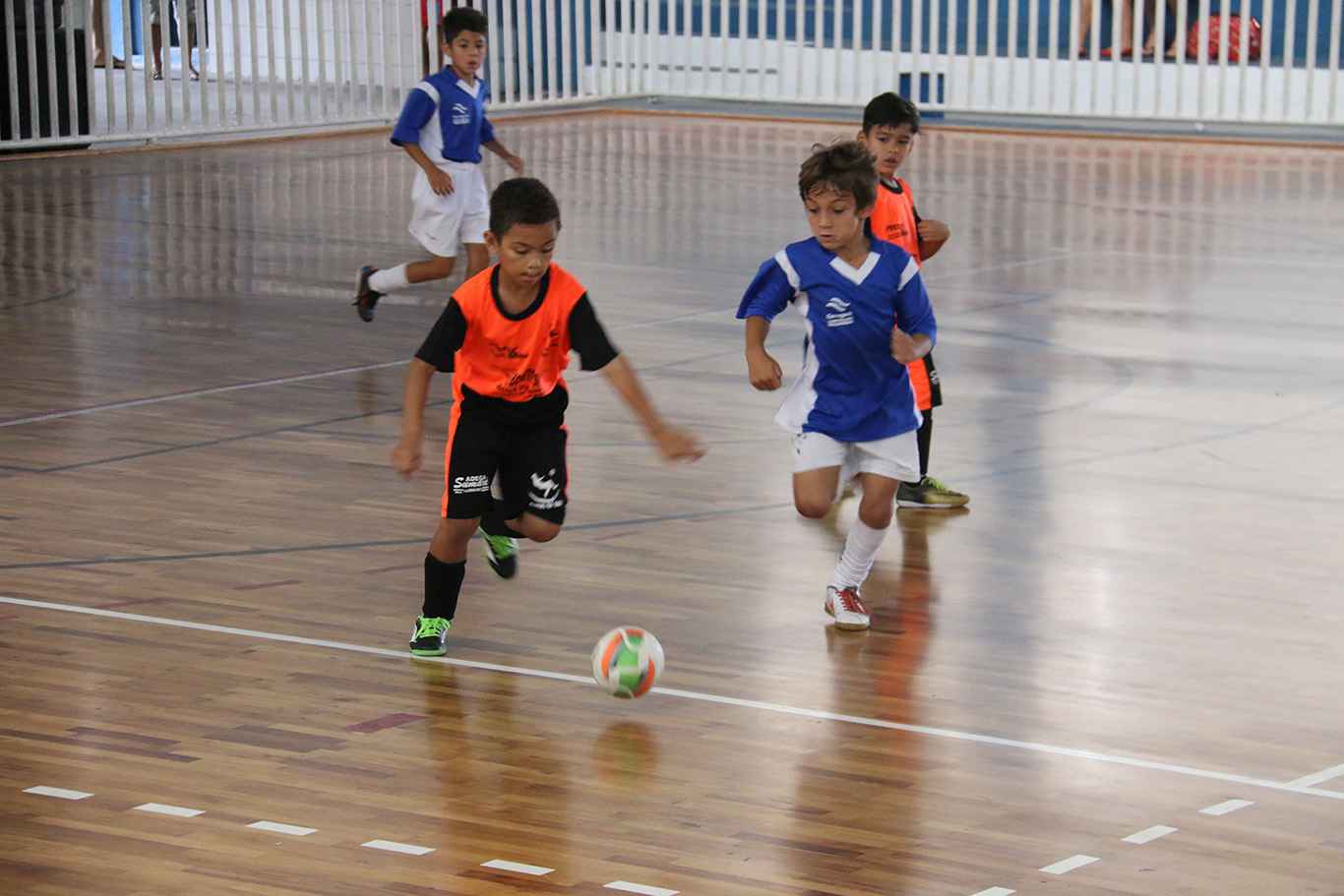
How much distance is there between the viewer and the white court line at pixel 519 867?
16.4 feet

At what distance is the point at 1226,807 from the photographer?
5430 mm

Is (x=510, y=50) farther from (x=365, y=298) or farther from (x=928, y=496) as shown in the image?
(x=928, y=496)

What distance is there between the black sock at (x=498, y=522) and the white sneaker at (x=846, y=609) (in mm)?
949

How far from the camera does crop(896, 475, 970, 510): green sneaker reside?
8664 millimetres

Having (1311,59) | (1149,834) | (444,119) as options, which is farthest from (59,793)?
(1311,59)

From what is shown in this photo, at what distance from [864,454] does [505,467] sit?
1.13m

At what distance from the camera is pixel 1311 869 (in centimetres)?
502

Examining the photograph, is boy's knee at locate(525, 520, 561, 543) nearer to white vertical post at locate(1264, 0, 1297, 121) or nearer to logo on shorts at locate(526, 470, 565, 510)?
logo on shorts at locate(526, 470, 565, 510)

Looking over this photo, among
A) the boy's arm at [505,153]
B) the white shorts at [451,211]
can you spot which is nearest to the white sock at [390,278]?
the white shorts at [451,211]

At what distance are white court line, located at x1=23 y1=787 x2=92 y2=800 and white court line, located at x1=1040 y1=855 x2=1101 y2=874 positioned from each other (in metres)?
2.21

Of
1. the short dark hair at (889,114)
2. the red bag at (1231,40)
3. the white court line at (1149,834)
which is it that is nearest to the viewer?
Answer: the white court line at (1149,834)

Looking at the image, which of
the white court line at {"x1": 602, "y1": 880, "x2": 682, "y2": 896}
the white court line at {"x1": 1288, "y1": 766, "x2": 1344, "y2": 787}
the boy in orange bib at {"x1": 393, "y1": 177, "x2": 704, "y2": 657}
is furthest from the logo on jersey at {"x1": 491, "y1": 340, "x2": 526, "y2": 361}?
the white court line at {"x1": 1288, "y1": 766, "x2": 1344, "y2": 787}

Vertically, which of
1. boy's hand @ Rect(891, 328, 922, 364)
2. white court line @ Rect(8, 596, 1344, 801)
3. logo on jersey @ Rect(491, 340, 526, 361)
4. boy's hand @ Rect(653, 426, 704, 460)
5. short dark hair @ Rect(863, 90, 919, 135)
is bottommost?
white court line @ Rect(8, 596, 1344, 801)

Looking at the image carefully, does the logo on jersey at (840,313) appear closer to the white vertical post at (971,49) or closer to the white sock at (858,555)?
the white sock at (858,555)
